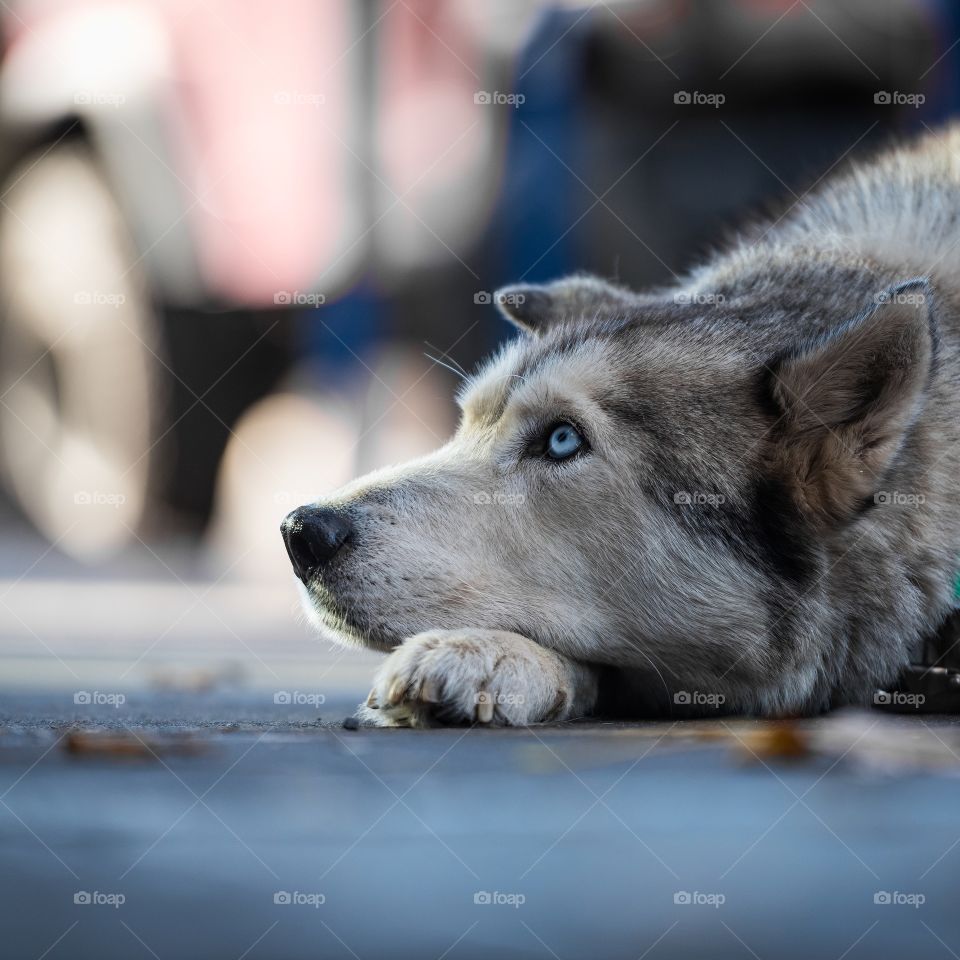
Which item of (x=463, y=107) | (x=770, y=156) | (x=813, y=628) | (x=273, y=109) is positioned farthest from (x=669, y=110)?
(x=813, y=628)

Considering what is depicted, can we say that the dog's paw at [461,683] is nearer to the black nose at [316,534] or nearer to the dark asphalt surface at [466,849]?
the dark asphalt surface at [466,849]

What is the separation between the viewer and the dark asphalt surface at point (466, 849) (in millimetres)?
1862

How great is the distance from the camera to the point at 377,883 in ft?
6.37

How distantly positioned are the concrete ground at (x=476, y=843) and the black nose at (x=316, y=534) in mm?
460

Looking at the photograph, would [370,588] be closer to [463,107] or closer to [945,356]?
[945,356]

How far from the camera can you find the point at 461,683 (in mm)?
2516

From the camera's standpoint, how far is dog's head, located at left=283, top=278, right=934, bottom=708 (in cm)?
279

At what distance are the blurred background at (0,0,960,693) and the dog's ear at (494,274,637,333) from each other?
3.99 meters

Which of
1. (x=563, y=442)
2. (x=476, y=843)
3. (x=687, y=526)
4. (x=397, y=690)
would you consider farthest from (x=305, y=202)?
(x=476, y=843)

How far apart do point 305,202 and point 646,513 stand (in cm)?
737

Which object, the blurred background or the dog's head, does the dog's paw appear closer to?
the dog's head

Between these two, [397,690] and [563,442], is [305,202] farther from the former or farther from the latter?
[397,690]

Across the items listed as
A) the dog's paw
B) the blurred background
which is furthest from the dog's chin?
the blurred background

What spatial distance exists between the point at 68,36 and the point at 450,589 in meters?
7.62
